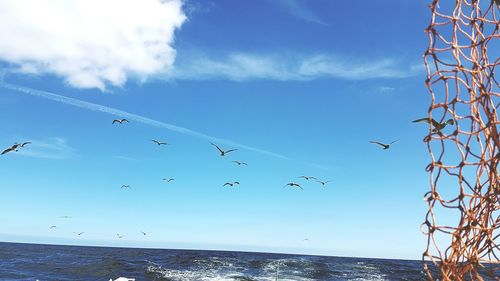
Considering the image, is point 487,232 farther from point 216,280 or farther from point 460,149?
point 216,280

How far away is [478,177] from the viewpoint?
2932mm

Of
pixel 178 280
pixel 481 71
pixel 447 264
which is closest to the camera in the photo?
pixel 447 264

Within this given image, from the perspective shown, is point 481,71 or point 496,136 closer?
point 496,136

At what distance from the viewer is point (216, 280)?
30.1m

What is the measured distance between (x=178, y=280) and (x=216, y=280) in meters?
2.63

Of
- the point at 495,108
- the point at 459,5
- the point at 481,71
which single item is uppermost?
the point at 459,5

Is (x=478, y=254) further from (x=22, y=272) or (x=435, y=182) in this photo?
(x=22, y=272)

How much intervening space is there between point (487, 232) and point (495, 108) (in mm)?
804

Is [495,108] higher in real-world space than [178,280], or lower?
higher

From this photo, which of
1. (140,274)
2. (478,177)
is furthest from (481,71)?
(140,274)

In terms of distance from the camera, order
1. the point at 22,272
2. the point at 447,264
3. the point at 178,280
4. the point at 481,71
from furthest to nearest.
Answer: the point at 22,272
the point at 178,280
the point at 481,71
the point at 447,264

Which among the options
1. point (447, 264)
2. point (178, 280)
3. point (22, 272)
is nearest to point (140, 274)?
point (178, 280)

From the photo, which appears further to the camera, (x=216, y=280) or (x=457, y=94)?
(x=216, y=280)

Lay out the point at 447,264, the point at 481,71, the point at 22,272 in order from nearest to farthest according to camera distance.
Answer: the point at 447,264
the point at 481,71
the point at 22,272
